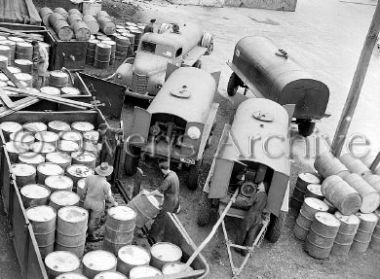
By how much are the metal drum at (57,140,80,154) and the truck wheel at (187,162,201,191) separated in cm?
299

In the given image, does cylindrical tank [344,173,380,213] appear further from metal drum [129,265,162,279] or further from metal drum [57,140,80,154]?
metal drum [57,140,80,154]

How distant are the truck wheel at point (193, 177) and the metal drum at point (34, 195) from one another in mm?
4232

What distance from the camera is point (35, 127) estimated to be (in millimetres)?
11695

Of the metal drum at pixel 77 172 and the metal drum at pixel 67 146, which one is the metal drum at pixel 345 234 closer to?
the metal drum at pixel 77 172

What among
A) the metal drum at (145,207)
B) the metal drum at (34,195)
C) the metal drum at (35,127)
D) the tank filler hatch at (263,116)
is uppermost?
the tank filler hatch at (263,116)

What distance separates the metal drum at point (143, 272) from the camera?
800cm

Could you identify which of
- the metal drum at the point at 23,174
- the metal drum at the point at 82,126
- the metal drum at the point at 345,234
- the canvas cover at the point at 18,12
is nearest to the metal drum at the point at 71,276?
the metal drum at the point at 23,174

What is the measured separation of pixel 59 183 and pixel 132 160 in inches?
124

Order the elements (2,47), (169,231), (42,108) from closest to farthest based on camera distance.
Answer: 1. (169,231)
2. (42,108)
3. (2,47)

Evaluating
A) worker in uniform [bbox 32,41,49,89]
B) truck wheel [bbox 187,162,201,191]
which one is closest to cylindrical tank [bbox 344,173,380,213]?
truck wheel [bbox 187,162,201,191]

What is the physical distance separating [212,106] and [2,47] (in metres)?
6.28

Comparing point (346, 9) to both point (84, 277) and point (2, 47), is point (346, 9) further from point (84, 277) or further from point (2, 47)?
point (84, 277)

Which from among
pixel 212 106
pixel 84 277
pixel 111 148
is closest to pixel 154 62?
pixel 212 106

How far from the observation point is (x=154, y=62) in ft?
55.3
